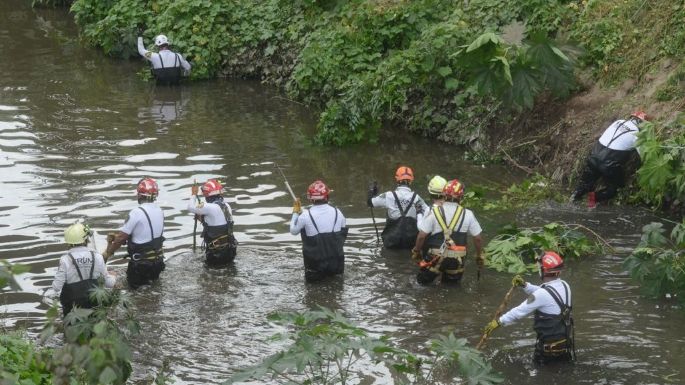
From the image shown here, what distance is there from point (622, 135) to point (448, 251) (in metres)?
4.01

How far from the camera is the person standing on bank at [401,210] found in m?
15.3

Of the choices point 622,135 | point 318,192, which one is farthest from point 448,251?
point 622,135

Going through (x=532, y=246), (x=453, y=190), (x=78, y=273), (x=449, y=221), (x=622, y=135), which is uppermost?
(x=622, y=135)

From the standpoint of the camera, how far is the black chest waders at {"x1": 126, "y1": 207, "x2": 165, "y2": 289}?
14.1 m

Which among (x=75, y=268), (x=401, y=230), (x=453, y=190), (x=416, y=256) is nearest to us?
(x=75, y=268)

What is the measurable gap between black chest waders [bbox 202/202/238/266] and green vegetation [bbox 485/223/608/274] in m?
3.34

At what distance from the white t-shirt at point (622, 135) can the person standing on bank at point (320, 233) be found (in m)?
4.54

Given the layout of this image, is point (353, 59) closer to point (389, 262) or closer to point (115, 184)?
point (115, 184)

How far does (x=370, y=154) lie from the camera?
1995 cm

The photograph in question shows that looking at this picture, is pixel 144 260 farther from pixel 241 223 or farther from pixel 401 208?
pixel 401 208

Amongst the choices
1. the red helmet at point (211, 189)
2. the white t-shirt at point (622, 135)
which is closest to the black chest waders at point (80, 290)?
the red helmet at point (211, 189)

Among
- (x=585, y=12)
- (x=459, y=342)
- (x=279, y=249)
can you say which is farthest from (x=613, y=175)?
(x=459, y=342)

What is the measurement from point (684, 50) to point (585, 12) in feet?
7.03

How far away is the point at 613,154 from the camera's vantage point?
16.5 m
